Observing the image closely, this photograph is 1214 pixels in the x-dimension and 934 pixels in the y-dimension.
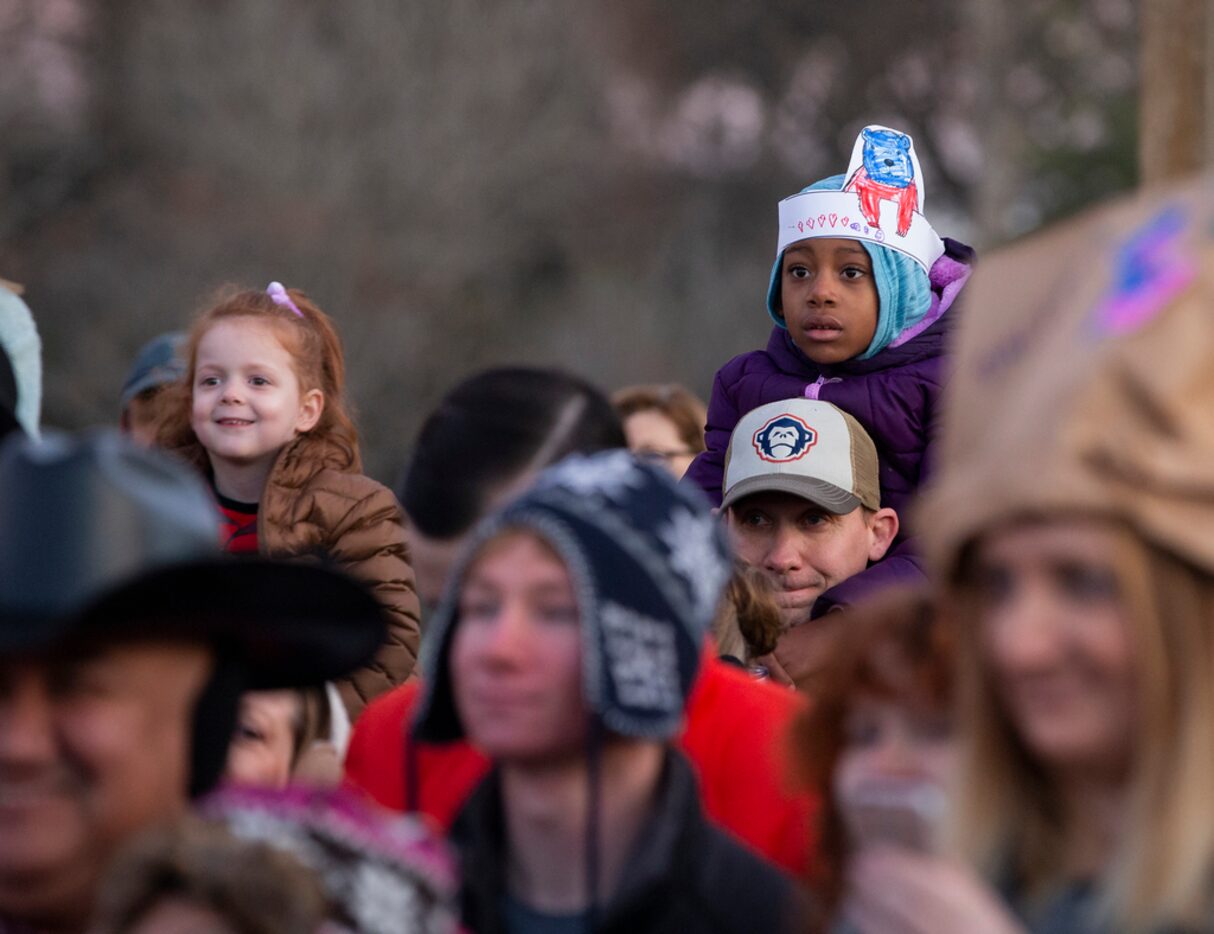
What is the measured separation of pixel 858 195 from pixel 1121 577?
3749mm

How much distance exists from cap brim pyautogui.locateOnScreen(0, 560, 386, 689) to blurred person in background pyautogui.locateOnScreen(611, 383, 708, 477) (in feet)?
14.9

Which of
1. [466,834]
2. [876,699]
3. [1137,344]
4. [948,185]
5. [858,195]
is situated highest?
[948,185]

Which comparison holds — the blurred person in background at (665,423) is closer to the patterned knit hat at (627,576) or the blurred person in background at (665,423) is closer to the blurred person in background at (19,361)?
the blurred person in background at (19,361)

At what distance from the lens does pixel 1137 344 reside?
236 cm

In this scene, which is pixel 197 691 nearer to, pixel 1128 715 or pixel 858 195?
pixel 1128 715

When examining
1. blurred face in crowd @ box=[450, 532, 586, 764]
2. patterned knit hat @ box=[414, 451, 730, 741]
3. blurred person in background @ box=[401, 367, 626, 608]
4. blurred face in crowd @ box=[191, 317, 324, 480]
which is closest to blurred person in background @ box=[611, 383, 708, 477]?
blurred face in crowd @ box=[191, 317, 324, 480]

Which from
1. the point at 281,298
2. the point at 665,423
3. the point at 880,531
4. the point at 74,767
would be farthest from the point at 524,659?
the point at 665,423

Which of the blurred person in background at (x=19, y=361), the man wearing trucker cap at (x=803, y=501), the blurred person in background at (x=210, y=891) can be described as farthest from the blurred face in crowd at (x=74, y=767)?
the man wearing trucker cap at (x=803, y=501)

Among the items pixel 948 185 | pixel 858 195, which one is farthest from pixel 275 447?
pixel 948 185

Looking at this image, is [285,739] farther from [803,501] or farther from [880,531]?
[880,531]

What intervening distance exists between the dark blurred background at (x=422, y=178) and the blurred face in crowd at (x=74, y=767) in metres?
16.3

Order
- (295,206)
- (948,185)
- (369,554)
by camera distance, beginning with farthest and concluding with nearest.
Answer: (948,185), (295,206), (369,554)

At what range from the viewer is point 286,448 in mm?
5727

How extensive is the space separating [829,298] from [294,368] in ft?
4.79
